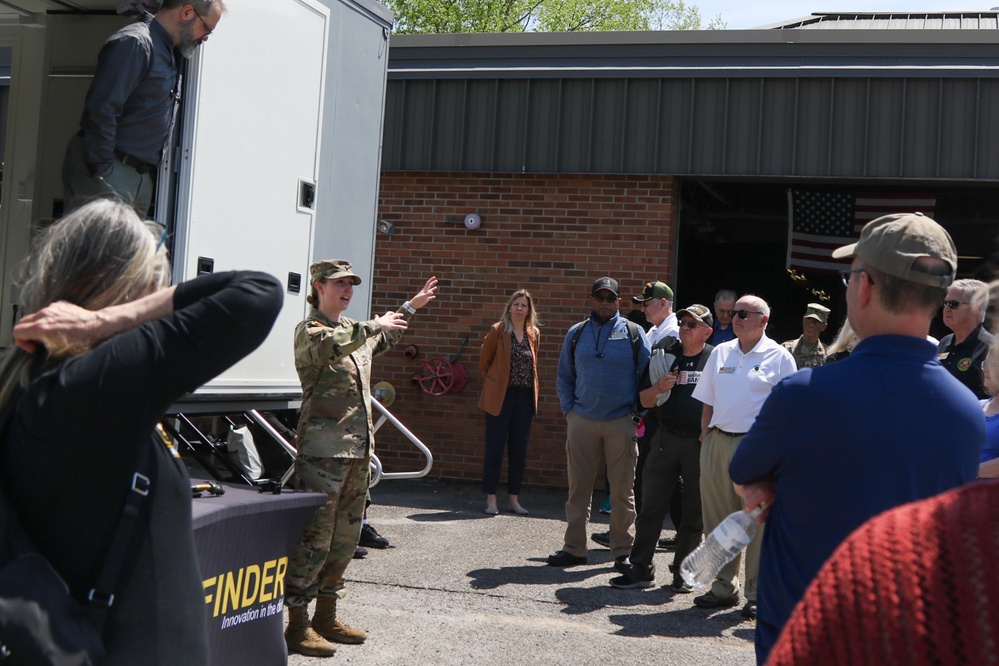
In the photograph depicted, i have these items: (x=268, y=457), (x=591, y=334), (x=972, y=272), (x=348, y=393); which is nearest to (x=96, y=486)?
(x=348, y=393)

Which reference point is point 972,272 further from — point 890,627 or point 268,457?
point 890,627

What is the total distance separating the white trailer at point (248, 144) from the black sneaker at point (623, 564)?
274 centimetres

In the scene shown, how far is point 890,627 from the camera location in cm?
88

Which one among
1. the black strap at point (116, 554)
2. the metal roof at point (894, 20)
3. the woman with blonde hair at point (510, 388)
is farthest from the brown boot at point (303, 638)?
the metal roof at point (894, 20)

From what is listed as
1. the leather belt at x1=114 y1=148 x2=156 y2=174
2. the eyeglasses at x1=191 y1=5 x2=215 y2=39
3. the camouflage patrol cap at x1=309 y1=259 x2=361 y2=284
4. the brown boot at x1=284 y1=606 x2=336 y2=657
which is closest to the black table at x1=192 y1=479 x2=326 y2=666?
the brown boot at x1=284 y1=606 x2=336 y2=657

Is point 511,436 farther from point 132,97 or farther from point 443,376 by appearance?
point 132,97

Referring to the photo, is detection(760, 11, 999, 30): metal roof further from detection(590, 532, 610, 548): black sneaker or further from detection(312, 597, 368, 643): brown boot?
detection(312, 597, 368, 643): brown boot

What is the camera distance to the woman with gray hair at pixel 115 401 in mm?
1934

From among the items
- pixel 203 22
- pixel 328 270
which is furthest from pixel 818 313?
pixel 203 22

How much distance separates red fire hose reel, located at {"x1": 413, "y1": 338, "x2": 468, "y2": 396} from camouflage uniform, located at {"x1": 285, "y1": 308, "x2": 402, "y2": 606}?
5475 mm

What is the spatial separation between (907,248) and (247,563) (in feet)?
9.59

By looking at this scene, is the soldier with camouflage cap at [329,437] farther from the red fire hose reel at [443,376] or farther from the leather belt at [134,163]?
the red fire hose reel at [443,376]

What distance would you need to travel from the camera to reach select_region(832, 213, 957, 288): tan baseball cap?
8.07 feet

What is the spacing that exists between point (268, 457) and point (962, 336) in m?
4.58
